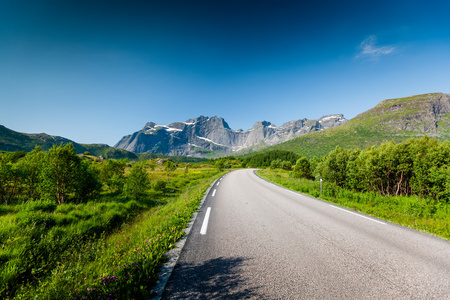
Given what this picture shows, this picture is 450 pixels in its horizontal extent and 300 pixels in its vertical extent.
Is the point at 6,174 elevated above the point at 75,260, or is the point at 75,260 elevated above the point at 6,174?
the point at 75,260

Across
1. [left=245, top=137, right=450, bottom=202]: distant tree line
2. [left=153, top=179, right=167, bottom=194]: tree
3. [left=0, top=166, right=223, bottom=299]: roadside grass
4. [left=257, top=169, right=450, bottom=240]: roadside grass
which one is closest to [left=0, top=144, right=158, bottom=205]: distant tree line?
[left=153, top=179, right=167, bottom=194]: tree

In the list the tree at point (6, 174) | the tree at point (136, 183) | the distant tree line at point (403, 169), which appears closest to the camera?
the distant tree line at point (403, 169)

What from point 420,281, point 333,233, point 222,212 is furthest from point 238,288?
point 222,212

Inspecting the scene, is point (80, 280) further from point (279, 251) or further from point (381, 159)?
point (381, 159)

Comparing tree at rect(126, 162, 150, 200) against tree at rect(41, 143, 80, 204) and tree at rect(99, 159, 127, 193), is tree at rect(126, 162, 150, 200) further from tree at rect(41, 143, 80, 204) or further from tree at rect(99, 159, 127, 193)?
tree at rect(41, 143, 80, 204)

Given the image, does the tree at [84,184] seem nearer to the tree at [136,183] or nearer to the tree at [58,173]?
the tree at [58,173]

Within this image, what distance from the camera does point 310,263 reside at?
3441 mm

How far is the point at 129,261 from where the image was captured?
327 cm

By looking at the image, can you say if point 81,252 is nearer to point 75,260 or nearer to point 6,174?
point 75,260

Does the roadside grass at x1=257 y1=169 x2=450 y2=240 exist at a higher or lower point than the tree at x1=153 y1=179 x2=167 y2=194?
higher

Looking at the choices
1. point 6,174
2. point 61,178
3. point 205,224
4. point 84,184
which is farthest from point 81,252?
point 6,174

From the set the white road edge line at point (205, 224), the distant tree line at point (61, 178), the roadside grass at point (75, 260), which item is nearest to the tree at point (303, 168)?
the distant tree line at point (61, 178)

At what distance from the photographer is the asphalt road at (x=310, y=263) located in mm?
2631

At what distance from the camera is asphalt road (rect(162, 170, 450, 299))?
8.63 ft
